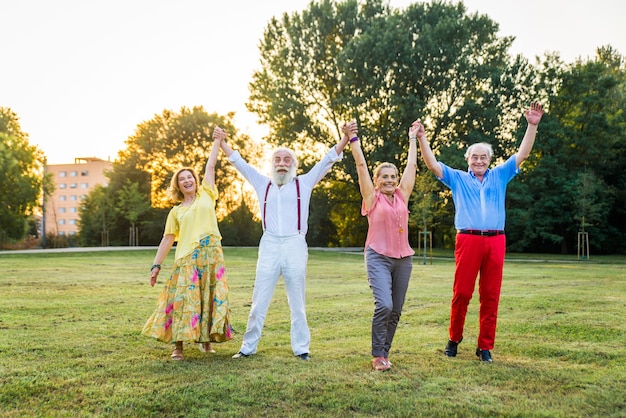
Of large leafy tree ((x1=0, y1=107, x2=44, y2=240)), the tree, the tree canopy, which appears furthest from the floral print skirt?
large leafy tree ((x1=0, y1=107, x2=44, y2=240))

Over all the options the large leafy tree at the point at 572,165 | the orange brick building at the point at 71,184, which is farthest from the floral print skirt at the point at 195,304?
the orange brick building at the point at 71,184

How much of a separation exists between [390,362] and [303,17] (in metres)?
30.1

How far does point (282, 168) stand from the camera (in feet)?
18.5

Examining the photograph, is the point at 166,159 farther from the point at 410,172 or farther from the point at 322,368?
the point at 322,368

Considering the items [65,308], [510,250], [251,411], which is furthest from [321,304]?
[510,250]

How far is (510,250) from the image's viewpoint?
3756cm

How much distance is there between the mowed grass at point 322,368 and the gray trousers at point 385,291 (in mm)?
275

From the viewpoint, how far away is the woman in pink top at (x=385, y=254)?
17.0ft

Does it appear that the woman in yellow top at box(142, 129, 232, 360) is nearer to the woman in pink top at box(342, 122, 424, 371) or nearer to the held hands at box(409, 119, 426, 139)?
the woman in pink top at box(342, 122, 424, 371)

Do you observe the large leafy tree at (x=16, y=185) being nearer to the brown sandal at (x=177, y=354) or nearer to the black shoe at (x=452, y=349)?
the brown sandal at (x=177, y=354)

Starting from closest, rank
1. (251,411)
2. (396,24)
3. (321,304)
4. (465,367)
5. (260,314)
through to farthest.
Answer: (251,411)
(465,367)
(260,314)
(321,304)
(396,24)

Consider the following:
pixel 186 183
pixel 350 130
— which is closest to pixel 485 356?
pixel 350 130

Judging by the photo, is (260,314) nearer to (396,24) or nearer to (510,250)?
(396,24)

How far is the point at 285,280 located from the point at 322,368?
91 centimetres
